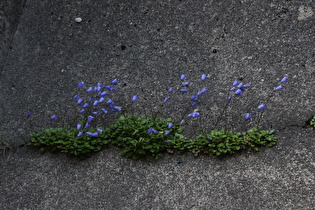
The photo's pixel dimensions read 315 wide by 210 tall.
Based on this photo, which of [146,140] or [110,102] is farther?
[110,102]

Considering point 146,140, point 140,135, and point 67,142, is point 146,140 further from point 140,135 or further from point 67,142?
point 67,142

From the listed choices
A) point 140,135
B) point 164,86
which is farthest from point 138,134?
point 164,86

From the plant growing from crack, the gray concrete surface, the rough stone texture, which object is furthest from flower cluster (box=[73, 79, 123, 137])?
the rough stone texture

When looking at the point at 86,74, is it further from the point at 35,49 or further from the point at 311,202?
the point at 311,202

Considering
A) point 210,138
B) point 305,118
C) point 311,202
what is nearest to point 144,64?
point 210,138

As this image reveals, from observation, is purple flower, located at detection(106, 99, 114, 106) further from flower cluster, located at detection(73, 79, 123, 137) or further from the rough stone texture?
the rough stone texture

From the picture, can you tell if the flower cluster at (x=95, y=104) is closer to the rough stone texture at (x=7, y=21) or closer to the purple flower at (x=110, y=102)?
the purple flower at (x=110, y=102)
